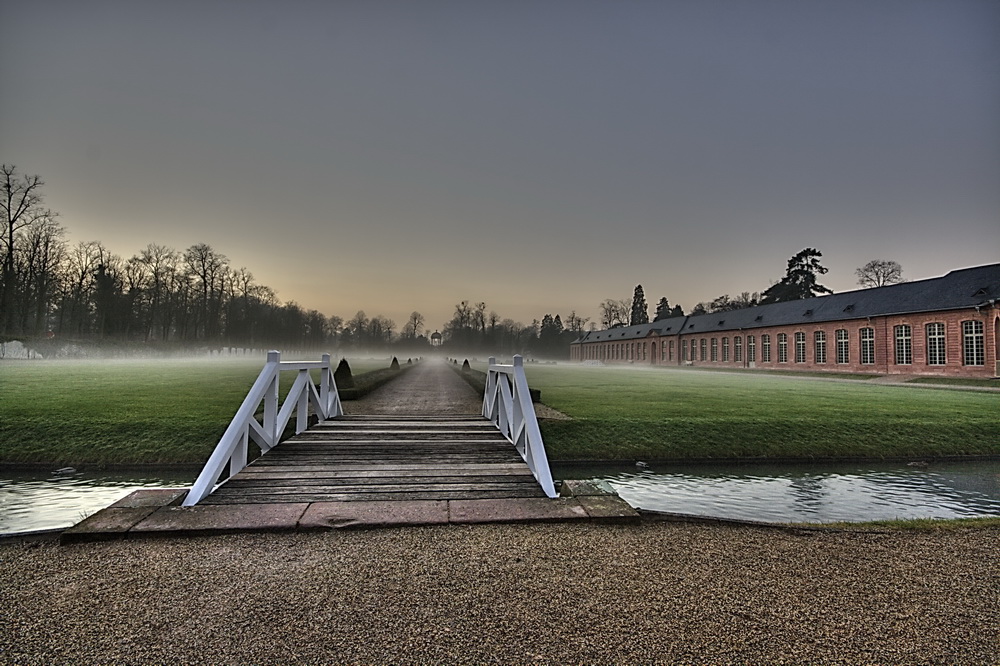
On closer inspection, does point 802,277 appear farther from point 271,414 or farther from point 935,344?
point 271,414

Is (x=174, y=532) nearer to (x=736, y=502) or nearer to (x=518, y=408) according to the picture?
(x=518, y=408)

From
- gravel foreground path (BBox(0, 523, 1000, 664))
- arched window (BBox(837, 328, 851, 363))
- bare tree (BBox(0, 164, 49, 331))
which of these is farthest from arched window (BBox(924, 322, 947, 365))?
bare tree (BBox(0, 164, 49, 331))

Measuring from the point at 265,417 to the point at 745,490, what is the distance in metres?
6.55

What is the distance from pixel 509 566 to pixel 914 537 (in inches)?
132

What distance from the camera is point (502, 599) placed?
266cm

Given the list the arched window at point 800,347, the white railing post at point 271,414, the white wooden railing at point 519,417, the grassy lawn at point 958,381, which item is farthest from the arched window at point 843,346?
the white railing post at point 271,414

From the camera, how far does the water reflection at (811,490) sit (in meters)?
5.96

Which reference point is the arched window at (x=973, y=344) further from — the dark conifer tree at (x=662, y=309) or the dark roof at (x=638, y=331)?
the dark conifer tree at (x=662, y=309)

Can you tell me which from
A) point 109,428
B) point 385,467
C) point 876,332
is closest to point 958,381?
point 876,332

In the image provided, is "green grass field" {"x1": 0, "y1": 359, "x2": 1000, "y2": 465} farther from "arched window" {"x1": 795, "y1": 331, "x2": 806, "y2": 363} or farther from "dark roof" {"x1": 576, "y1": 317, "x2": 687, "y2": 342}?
"dark roof" {"x1": 576, "y1": 317, "x2": 687, "y2": 342}

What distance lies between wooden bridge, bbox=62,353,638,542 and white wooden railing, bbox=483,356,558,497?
0.02 meters

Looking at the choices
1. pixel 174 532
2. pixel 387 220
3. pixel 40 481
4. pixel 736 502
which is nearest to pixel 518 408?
pixel 736 502

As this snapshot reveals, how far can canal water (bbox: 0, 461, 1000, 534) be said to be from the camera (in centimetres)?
581

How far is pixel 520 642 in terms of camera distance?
2.23 m
